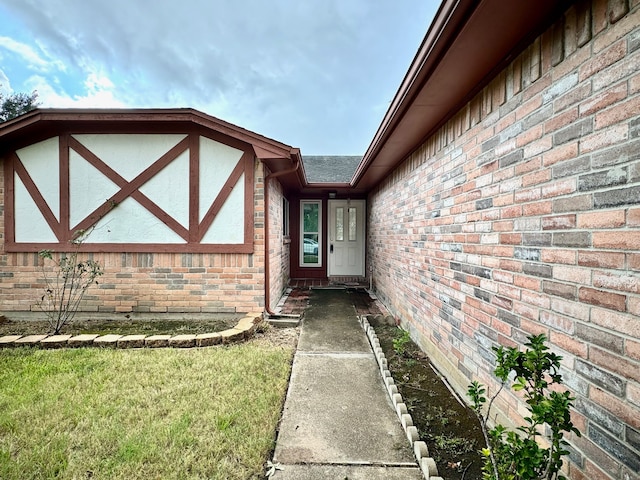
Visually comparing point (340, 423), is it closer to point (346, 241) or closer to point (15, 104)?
point (346, 241)

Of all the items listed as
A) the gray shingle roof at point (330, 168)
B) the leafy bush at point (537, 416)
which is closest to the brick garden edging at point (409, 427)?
the leafy bush at point (537, 416)

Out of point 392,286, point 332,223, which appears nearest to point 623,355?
point 392,286

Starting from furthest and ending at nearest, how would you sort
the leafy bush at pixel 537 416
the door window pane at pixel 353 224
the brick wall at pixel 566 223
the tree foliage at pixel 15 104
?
the tree foliage at pixel 15 104
the door window pane at pixel 353 224
the brick wall at pixel 566 223
the leafy bush at pixel 537 416

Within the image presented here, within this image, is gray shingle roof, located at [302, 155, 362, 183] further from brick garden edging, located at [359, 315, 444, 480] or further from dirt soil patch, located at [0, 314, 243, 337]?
brick garden edging, located at [359, 315, 444, 480]

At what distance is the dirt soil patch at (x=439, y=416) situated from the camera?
1.79 meters

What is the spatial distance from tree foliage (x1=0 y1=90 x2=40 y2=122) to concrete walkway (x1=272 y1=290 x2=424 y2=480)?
72.8 ft

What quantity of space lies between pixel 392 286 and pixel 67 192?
5463mm

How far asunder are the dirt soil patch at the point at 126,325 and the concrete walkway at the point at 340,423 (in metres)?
1.54

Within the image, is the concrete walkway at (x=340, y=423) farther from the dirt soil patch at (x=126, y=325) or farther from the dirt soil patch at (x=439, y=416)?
the dirt soil patch at (x=126, y=325)

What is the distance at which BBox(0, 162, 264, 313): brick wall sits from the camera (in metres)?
4.61

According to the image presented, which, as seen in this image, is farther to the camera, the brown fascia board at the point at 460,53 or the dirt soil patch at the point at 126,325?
the dirt soil patch at the point at 126,325

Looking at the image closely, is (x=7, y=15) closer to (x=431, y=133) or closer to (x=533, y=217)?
(x=431, y=133)

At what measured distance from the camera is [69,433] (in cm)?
205

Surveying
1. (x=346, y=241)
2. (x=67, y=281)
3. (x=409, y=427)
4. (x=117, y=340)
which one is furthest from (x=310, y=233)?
(x=409, y=427)
